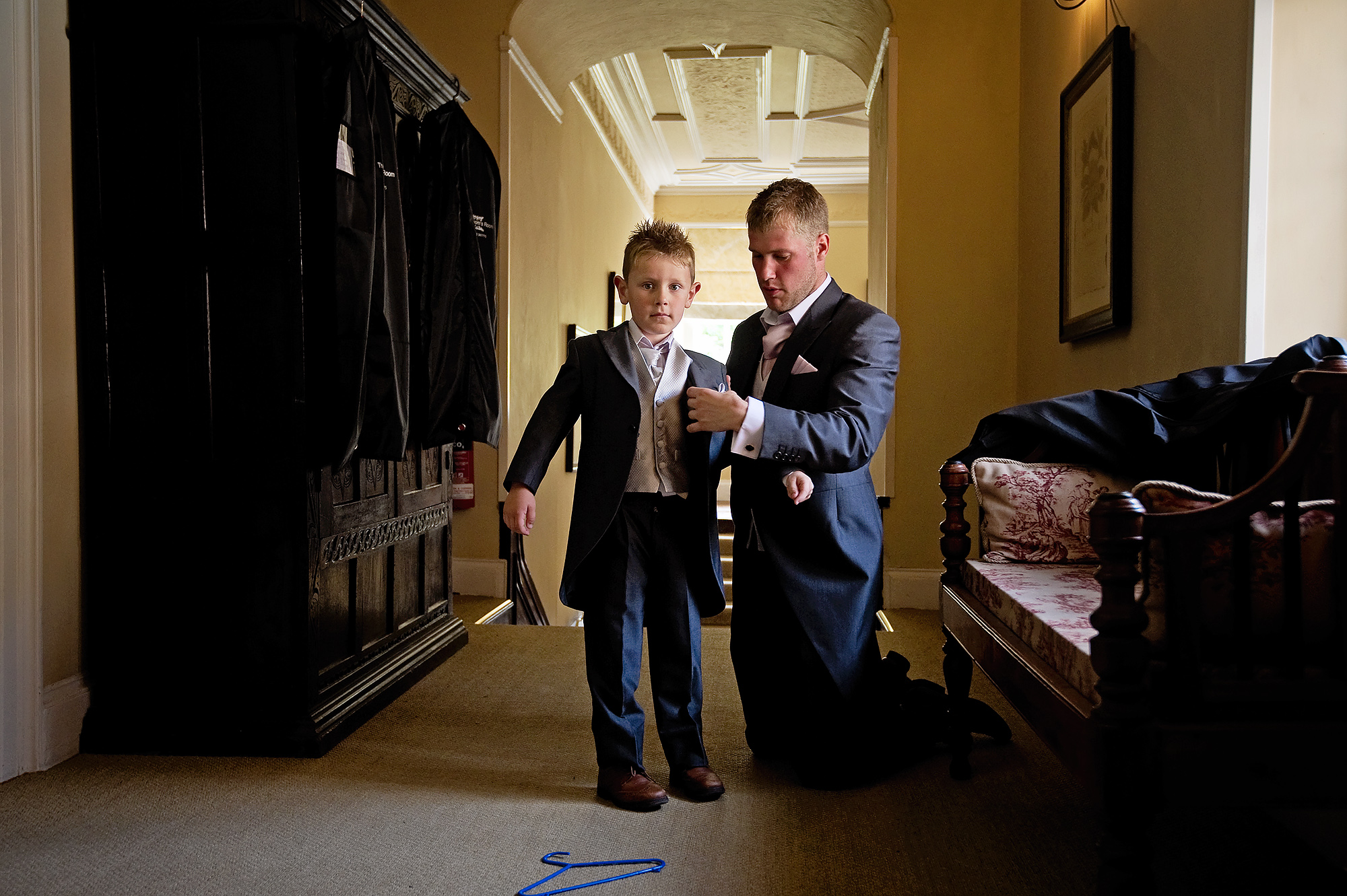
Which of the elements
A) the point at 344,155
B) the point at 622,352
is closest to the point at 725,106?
the point at 344,155

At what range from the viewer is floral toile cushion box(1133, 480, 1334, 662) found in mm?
1327

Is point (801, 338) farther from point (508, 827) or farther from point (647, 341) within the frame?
point (508, 827)

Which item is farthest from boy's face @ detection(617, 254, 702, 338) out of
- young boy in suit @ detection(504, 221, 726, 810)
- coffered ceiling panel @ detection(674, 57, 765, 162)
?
coffered ceiling panel @ detection(674, 57, 765, 162)

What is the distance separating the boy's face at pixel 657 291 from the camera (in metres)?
2.05

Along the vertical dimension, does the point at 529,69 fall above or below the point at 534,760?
above

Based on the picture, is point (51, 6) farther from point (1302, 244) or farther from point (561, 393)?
point (1302, 244)

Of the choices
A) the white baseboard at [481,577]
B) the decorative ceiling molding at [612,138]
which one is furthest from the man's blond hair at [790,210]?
the decorative ceiling molding at [612,138]

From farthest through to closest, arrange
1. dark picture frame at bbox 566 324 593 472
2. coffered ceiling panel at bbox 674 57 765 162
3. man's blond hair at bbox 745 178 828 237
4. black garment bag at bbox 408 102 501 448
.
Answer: coffered ceiling panel at bbox 674 57 765 162
dark picture frame at bbox 566 324 593 472
black garment bag at bbox 408 102 501 448
man's blond hair at bbox 745 178 828 237

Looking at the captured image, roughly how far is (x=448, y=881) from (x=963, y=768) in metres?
1.19

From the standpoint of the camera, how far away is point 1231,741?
51.1 inches

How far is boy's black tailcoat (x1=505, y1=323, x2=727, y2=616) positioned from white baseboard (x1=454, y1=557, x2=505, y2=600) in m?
Answer: 2.60

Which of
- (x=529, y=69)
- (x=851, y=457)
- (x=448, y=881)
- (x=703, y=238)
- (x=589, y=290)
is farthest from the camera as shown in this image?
(x=703, y=238)

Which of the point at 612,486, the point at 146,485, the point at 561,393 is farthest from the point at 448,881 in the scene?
the point at 146,485

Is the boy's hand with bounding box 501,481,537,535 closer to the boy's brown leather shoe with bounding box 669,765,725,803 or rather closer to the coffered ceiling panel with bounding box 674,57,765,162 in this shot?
the boy's brown leather shoe with bounding box 669,765,725,803
